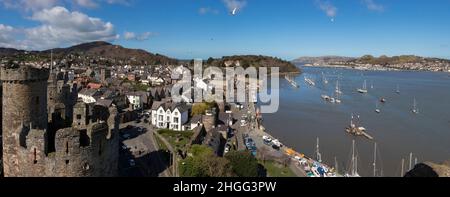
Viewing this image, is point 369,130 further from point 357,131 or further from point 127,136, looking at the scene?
point 127,136

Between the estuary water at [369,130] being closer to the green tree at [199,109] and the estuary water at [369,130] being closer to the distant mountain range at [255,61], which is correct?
the green tree at [199,109]

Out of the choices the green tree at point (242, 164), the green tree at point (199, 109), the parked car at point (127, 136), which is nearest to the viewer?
the green tree at point (242, 164)

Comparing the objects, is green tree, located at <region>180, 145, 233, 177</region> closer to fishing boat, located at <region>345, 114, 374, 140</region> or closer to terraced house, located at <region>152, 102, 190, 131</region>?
terraced house, located at <region>152, 102, 190, 131</region>

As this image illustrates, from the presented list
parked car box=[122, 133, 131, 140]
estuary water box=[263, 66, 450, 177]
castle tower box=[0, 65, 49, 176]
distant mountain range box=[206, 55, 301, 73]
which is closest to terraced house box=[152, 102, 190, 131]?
parked car box=[122, 133, 131, 140]

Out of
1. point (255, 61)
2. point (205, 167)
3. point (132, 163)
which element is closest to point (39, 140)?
point (205, 167)

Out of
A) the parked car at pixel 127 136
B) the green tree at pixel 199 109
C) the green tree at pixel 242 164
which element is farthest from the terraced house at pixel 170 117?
the green tree at pixel 242 164
